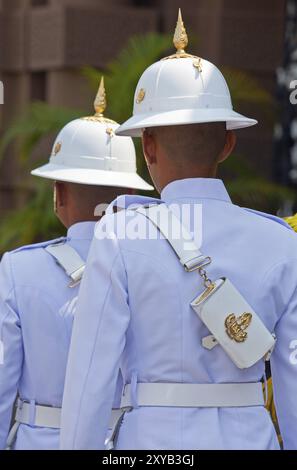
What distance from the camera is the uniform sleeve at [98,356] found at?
106 inches

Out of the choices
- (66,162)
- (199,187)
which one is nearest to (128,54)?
(66,162)

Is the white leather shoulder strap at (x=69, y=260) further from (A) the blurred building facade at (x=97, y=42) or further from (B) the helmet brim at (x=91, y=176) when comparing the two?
(A) the blurred building facade at (x=97, y=42)

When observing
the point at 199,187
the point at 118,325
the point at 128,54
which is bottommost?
the point at 128,54

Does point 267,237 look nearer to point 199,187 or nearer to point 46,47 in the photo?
point 199,187

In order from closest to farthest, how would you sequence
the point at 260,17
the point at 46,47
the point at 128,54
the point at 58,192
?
the point at 58,192
the point at 128,54
the point at 260,17
the point at 46,47

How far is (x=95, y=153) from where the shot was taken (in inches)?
162

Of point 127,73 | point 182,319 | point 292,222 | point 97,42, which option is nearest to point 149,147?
point 182,319

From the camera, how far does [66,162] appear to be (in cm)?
411

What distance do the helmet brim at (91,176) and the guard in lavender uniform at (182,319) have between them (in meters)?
1.04

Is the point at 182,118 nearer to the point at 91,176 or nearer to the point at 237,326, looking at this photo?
the point at 237,326

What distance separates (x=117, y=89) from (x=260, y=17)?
2.18 meters

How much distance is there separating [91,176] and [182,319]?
4.32 feet

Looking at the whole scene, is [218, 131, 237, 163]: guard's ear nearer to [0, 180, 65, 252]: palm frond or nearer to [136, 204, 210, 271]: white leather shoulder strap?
[136, 204, 210, 271]: white leather shoulder strap

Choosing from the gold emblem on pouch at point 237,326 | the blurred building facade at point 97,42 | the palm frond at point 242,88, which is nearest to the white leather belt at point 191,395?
the gold emblem on pouch at point 237,326
